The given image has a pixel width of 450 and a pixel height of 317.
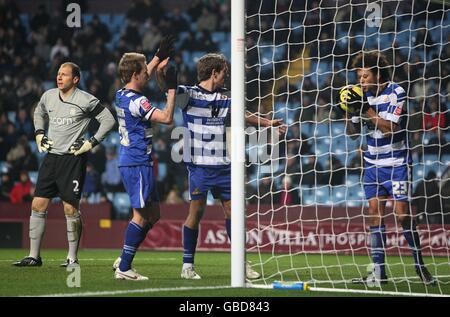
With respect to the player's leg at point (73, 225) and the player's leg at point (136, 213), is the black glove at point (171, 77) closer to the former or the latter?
the player's leg at point (136, 213)

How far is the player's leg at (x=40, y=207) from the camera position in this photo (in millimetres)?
9516

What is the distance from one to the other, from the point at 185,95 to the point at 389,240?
6293 mm

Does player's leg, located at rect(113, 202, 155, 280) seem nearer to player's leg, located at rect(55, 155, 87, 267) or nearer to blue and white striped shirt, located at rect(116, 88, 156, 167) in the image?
blue and white striped shirt, located at rect(116, 88, 156, 167)

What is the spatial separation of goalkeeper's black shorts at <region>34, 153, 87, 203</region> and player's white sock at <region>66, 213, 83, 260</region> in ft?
0.64

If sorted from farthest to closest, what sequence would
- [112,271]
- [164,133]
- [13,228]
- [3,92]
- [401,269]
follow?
[3,92]
[164,133]
[13,228]
[401,269]
[112,271]

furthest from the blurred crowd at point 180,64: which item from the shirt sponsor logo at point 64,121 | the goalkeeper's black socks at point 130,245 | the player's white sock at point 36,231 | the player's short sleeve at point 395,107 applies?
the goalkeeper's black socks at point 130,245

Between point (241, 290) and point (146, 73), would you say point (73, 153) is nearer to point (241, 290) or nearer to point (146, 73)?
point (146, 73)

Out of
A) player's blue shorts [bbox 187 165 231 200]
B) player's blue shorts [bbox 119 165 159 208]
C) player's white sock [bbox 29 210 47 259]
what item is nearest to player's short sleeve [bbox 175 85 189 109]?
player's blue shorts [bbox 187 165 231 200]

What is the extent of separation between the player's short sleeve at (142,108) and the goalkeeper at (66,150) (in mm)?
1308

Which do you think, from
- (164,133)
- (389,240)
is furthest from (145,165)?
(164,133)

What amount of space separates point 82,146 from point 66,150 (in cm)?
20

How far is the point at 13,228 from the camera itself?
15320 millimetres

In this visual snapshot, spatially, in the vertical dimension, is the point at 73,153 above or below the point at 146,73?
below
